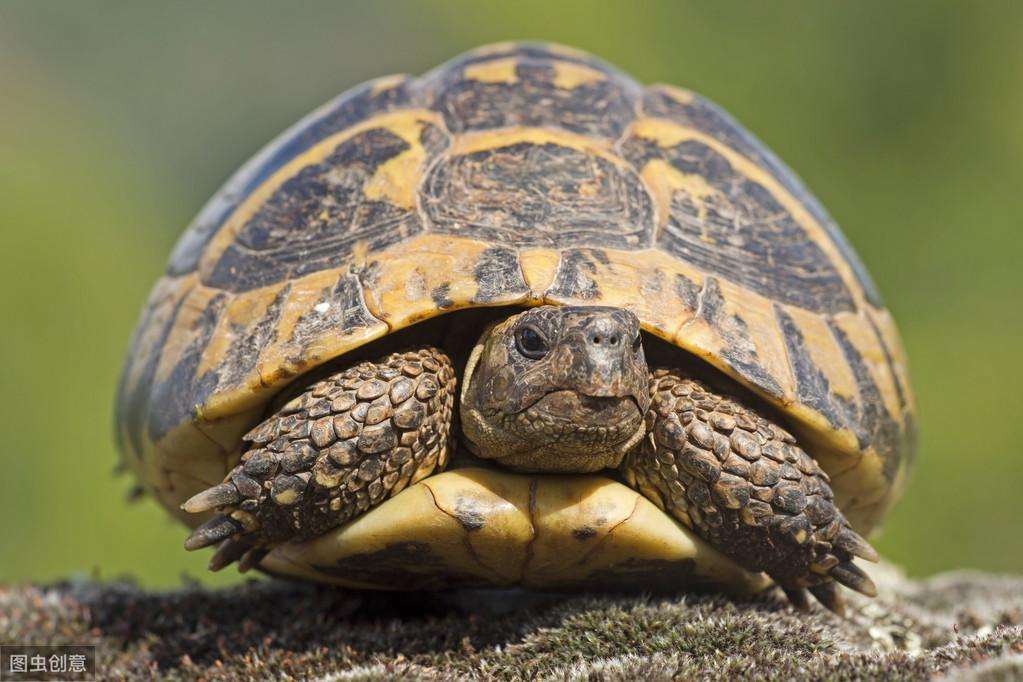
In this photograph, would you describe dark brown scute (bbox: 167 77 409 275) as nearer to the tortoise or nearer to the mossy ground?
the tortoise

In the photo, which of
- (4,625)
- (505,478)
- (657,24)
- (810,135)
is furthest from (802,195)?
(657,24)

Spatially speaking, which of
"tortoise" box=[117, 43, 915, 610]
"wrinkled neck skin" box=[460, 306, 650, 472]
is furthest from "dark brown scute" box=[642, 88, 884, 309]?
"wrinkled neck skin" box=[460, 306, 650, 472]

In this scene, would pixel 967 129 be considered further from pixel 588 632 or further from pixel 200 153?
pixel 588 632

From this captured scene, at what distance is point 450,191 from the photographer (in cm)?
432

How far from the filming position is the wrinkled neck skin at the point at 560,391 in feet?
11.9

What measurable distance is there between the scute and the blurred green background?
36.5 ft

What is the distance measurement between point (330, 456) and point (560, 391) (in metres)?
0.77

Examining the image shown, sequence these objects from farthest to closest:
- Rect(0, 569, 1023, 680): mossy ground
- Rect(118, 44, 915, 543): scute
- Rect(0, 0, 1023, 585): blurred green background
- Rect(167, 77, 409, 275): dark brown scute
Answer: Rect(0, 0, 1023, 585): blurred green background → Rect(167, 77, 409, 275): dark brown scute → Rect(118, 44, 915, 543): scute → Rect(0, 569, 1023, 680): mossy ground

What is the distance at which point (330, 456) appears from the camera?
12.3 ft

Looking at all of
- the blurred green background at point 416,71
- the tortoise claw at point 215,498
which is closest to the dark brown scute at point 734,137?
the tortoise claw at point 215,498

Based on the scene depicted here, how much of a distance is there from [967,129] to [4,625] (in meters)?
25.8

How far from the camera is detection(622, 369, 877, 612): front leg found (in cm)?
383

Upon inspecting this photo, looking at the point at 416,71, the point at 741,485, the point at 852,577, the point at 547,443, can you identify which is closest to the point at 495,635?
the point at 547,443

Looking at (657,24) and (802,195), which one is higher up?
(657,24)
